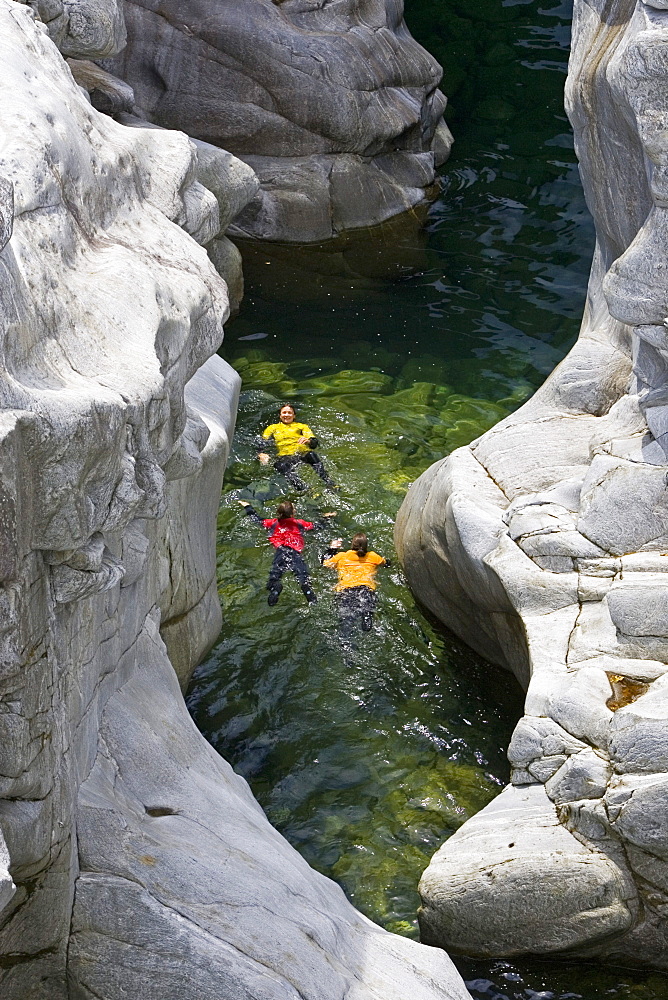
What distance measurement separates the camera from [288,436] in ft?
33.5

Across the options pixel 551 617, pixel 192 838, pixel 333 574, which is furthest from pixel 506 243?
pixel 192 838

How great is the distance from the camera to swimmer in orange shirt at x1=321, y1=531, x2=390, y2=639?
8.19 metres

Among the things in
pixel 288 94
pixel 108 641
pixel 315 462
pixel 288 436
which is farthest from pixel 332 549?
pixel 288 94

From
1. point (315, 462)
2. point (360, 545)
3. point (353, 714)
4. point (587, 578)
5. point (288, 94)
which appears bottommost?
point (353, 714)

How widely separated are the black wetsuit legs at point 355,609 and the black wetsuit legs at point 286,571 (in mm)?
239

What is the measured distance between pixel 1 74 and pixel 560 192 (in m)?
11.3

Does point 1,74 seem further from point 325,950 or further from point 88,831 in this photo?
point 325,950

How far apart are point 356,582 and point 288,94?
7.35 metres

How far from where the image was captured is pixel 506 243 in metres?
13.8

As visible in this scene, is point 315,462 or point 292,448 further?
point 292,448

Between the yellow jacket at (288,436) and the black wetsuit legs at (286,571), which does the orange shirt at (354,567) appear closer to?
the black wetsuit legs at (286,571)

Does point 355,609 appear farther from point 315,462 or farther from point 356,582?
point 315,462

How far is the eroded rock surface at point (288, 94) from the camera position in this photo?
13180 millimetres

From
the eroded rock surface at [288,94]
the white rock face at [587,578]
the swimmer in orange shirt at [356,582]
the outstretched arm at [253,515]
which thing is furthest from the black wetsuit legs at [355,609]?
the eroded rock surface at [288,94]
